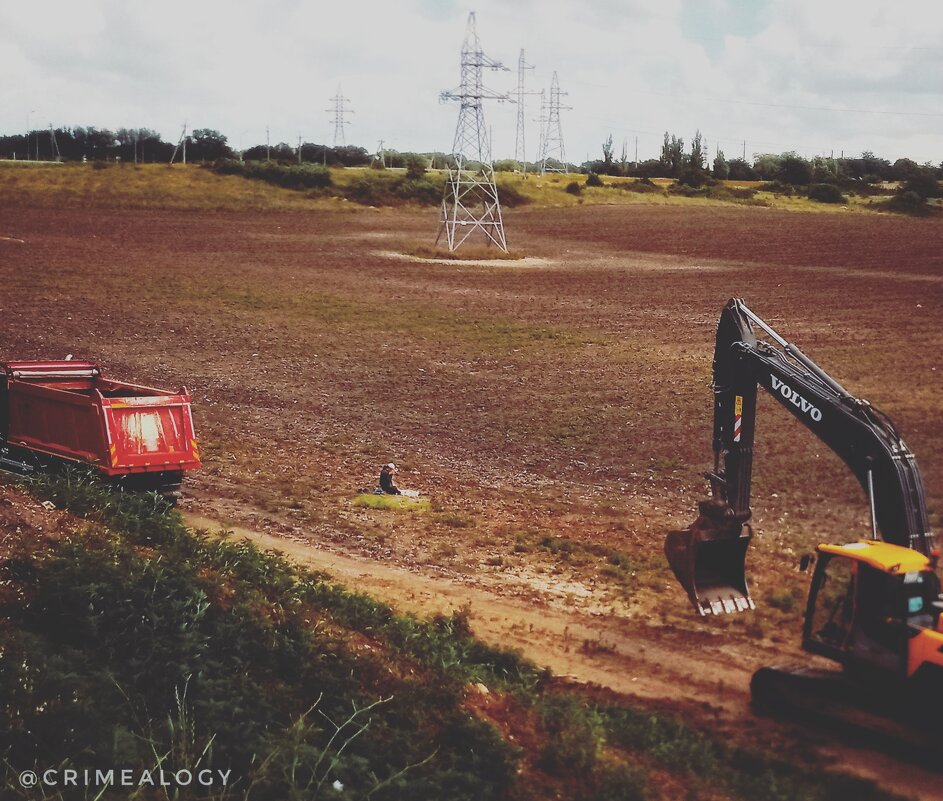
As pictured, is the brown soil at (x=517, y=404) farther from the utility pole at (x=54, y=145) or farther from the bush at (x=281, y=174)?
the utility pole at (x=54, y=145)

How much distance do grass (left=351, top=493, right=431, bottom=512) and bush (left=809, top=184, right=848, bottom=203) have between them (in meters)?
78.5

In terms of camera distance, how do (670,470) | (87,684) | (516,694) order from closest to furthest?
(87,684) < (516,694) < (670,470)

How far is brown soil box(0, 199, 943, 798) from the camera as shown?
539 inches

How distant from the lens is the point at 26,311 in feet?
114

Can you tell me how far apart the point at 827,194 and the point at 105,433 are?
3242 inches

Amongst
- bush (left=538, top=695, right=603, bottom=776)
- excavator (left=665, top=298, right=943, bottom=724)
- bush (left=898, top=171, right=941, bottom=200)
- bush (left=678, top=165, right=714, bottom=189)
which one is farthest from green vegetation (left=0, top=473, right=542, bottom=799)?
bush (left=678, top=165, right=714, bottom=189)

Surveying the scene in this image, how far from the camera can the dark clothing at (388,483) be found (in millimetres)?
17906

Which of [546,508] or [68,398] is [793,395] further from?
[68,398]

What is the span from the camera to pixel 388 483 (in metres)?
17.9

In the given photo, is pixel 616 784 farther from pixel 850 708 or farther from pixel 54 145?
pixel 54 145

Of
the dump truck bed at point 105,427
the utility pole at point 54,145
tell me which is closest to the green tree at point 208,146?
the utility pole at point 54,145

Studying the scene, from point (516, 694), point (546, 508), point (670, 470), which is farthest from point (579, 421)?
point (516, 694)

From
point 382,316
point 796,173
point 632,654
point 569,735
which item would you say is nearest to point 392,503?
point 632,654

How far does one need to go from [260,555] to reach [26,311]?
80.2ft
